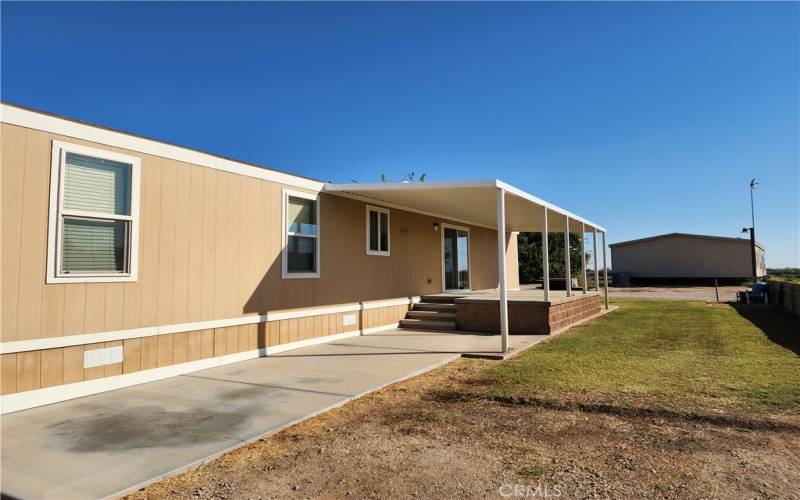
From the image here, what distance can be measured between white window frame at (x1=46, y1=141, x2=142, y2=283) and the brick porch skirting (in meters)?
6.12

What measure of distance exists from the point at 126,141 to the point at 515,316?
7.12 metres

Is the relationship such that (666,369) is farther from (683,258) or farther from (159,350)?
(683,258)

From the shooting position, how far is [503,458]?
286 centimetres

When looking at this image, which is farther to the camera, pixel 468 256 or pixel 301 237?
pixel 468 256

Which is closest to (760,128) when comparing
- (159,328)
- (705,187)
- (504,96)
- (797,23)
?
(797,23)

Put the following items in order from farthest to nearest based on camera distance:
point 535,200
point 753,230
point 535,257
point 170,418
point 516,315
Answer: point 535,257 < point 753,230 < point 516,315 < point 535,200 < point 170,418

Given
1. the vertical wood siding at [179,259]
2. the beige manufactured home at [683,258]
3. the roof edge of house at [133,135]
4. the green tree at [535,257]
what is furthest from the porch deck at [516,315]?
the beige manufactured home at [683,258]

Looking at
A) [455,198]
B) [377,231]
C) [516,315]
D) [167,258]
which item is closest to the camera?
[167,258]

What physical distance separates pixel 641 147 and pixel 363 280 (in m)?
13.5

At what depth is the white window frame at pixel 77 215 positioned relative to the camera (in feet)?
14.1

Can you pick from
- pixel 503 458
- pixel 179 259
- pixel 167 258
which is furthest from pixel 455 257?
pixel 503 458

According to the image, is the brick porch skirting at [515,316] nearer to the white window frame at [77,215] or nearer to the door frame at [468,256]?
the door frame at [468,256]

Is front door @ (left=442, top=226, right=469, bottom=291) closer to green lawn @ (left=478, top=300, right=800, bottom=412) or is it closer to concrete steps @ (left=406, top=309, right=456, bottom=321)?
concrete steps @ (left=406, top=309, right=456, bottom=321)

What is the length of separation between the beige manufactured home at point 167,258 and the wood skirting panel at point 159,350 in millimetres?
14
